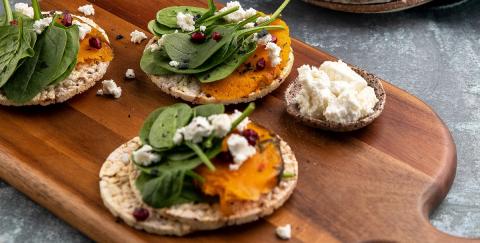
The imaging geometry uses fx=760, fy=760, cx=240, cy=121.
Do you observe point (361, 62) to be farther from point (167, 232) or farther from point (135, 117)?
point (167, 232)

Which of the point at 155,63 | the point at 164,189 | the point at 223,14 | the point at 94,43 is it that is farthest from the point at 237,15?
the point at 164,189

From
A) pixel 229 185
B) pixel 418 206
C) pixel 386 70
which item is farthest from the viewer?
pixel 386 70

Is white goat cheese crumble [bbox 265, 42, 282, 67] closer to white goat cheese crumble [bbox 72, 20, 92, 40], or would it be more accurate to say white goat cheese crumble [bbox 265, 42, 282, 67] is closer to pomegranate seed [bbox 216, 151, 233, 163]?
pomegranate seed [bbox 216, 151, 233, 163]

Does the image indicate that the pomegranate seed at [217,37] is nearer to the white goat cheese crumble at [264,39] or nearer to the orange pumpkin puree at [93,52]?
the white goat cheese crumble at [264,39]

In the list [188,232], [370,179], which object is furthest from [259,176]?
[370,179]

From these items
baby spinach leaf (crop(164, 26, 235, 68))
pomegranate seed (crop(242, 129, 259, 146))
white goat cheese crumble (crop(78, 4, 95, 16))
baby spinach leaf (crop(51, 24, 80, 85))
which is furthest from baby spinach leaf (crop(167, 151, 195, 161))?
white goat cheese crumble (crop(78, 4, 95, 16))
